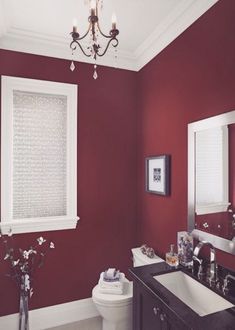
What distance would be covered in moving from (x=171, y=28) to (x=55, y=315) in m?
2.99

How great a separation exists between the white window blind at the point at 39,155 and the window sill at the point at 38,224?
103mm

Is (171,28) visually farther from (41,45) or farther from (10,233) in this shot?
(10,233)

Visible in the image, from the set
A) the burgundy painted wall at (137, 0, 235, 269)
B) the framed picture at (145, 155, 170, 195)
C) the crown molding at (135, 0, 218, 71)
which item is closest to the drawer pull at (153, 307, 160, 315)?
the burgundy painted wall at (137, 0, 235, 269)

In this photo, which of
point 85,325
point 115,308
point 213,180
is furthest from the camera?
point 85,325

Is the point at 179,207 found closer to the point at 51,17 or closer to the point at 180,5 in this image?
the point at 180,5

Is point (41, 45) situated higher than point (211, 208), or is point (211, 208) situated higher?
point (41, 45)

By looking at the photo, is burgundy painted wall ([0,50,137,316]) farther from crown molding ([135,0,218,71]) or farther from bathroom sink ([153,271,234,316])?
bathroom sink ([153,271,234,316])

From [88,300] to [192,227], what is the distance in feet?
4.90

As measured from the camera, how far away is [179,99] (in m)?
2.20

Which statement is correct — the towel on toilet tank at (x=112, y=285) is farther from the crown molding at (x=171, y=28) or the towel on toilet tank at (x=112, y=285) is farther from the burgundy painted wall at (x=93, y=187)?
the crown molding at (x=171, y=28)

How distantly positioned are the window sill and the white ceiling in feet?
5.49

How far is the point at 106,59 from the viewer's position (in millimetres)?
2746

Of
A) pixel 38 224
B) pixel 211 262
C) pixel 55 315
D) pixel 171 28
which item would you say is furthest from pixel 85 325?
pixel 171 28

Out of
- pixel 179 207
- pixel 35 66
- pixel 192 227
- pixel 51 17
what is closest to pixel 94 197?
pixel 179 207
